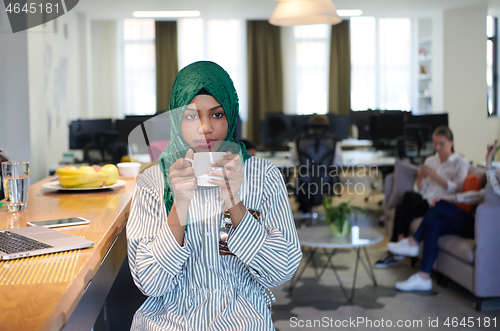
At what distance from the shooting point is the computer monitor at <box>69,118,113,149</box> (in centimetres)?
517

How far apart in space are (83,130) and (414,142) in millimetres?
3951

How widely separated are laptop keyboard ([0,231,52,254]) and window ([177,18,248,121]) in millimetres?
8971

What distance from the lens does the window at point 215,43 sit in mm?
10086

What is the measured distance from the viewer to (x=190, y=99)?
1.17m

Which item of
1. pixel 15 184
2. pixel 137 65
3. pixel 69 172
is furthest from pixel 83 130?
pixel 137 65

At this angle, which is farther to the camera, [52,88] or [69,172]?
[52,88]

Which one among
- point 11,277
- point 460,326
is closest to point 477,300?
point 460,326

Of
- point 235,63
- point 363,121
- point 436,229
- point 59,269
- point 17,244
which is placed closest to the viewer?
point 59,269

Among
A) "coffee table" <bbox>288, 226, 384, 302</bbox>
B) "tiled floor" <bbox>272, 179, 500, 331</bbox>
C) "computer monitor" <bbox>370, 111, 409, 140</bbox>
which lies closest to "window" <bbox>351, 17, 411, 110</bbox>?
"computer monitor" <bbox>370, 111, 409, 140</bbox>

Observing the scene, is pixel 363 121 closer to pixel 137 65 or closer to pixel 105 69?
pixel 137 65

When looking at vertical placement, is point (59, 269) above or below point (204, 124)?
below

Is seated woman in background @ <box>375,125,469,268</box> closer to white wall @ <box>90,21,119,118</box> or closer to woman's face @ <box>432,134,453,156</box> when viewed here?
woman's face @ <box>432,134,453,156</box>

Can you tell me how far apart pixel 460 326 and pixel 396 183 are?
6.10 ft

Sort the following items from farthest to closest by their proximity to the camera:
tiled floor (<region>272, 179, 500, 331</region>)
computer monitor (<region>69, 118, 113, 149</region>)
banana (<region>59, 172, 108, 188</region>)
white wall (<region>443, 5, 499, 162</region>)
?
1. white wall (<region>443, 5, 499, 162</region>)
2. computer monitor (<region>69, 118, 113, 149</region>)
3. tiled floor (<region>272, 179, 500, 331</region>)
4. banana (<region>59, 172, 108, 188</region>)
